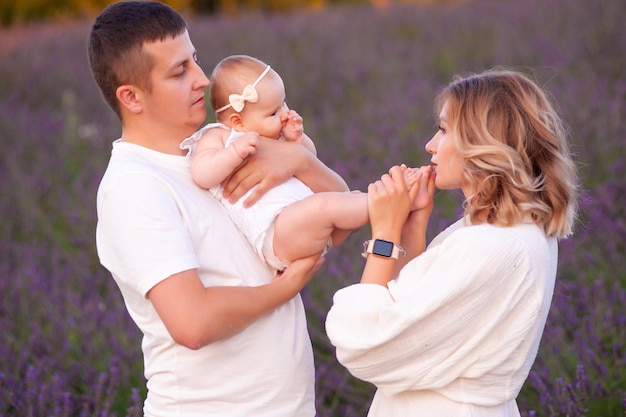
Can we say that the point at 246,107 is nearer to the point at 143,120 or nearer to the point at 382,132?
the point at 143,120

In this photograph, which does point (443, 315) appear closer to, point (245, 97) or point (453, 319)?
point (453, 319)

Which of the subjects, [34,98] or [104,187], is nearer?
[104,187]

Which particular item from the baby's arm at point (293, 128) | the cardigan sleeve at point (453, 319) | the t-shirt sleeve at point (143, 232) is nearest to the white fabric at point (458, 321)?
the cardigan sleeve at point (453, 319)

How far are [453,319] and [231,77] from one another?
97 centimetres

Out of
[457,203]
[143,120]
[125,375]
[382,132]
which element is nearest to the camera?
[143,120]

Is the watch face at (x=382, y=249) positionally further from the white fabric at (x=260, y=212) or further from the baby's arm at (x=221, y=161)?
the baby's arm at (x=221, y=161)

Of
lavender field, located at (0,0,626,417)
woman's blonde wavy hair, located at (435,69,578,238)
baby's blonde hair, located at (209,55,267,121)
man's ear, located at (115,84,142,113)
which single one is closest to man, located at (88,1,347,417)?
man's ear, located at (115,84,142,113)

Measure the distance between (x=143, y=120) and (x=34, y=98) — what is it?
21.5 feet

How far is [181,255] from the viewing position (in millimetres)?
2123

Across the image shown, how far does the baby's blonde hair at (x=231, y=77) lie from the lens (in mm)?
2482

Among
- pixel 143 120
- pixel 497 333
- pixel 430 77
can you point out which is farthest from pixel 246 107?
pixel 430 77

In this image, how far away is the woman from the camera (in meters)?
2.10

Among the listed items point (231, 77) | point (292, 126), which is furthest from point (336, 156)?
point (231, 77)

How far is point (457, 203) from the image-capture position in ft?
16.7
